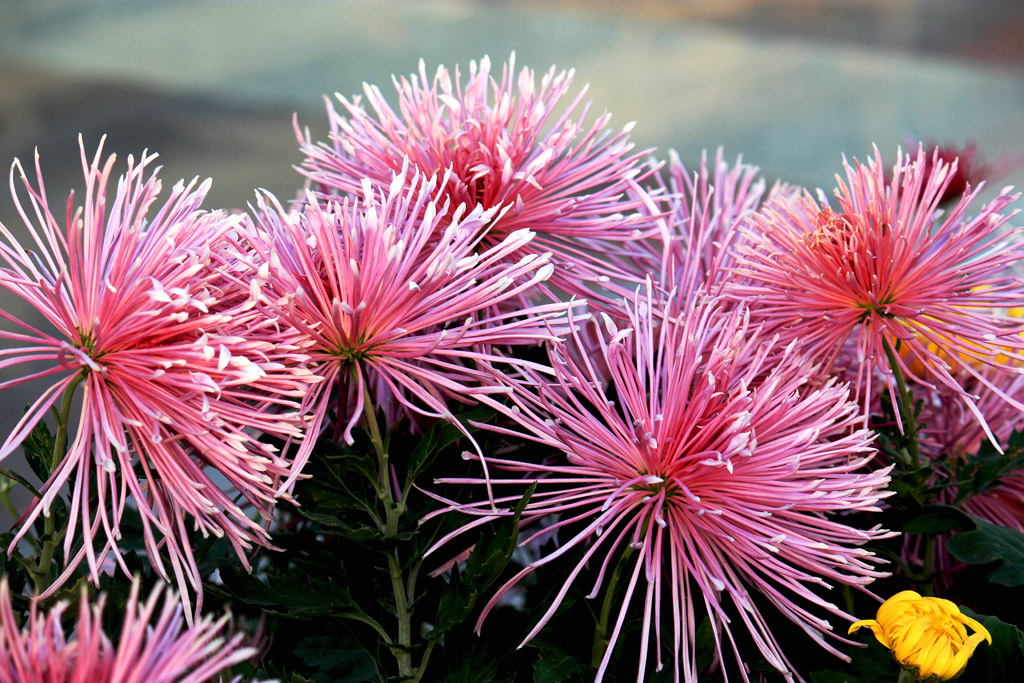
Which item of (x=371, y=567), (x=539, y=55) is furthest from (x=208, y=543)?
(x=539, y=55)

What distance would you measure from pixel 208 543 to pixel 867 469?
21 centimetres

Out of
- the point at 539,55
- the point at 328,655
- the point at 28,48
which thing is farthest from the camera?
the point at 28,48

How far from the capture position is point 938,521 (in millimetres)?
312

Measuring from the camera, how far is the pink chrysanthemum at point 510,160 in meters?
0.32

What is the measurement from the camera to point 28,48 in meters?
3.50

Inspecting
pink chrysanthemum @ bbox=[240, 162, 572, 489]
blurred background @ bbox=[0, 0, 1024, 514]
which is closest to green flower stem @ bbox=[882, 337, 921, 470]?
pink chrysanthemum @ bbox=[240, 162, 572, 489]

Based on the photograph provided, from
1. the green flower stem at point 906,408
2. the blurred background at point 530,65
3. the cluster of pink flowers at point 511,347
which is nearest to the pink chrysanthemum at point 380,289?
the cluster of pink flowers at point 511,347

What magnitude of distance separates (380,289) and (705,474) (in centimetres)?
10

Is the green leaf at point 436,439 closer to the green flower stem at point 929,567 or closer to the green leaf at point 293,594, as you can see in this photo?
the green leaf at point 293,594

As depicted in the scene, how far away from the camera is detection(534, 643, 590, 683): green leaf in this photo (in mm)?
264

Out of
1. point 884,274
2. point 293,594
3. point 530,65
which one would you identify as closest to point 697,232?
point 884,274

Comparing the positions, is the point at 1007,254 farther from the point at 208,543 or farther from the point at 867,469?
the point at 208,543

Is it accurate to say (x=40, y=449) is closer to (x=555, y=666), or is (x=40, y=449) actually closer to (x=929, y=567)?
(x=555, y=666)

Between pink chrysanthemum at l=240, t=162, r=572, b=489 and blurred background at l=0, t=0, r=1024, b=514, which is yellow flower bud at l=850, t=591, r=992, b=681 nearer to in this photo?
pink chrysanthemum at l=240, t=162, r=572, b=489
